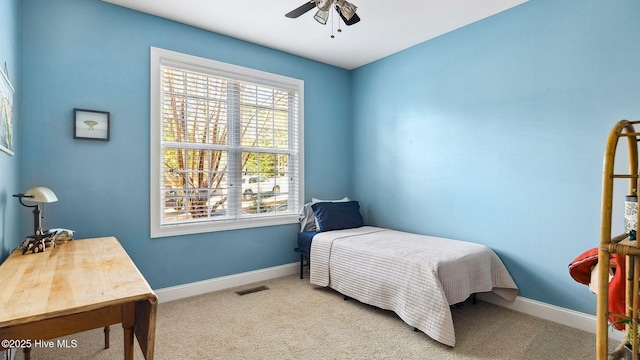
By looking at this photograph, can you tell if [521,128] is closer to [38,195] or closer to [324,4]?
[324,4]

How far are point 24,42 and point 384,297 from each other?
338 centimetres

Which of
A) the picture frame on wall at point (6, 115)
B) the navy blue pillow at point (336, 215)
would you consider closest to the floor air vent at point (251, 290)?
the navy blue pillow at point (336, 215)

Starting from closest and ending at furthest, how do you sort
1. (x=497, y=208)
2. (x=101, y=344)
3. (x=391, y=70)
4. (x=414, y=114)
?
1. (x=101, y=344)
2. (x=497, y=208)
3. (x=414, y=114)
4. (x=391, y=70)

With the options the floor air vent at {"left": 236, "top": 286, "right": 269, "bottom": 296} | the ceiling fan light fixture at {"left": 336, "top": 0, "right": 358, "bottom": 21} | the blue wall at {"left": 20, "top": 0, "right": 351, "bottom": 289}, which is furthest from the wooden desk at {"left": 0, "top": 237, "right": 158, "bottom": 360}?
the ceiling fan light fixture at {"left": 336, "top": 0, "right": 358, "bottom": 21}

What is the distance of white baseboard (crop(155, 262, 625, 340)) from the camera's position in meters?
2.43

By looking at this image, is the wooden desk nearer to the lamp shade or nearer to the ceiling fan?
the lamp shade

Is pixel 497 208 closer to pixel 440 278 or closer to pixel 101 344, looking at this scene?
pixel 440 278

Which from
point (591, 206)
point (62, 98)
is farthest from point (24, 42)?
point (591, 206)

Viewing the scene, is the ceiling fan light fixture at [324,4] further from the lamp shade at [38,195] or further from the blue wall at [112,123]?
the lamp shade at [38,195]

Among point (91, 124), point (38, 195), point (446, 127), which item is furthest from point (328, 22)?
point (38, 195)

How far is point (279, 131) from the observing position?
382cm

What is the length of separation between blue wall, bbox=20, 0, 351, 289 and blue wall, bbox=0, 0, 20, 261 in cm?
10

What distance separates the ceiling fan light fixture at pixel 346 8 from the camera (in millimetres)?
2174

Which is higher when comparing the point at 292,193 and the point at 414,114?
the point at 414,114
